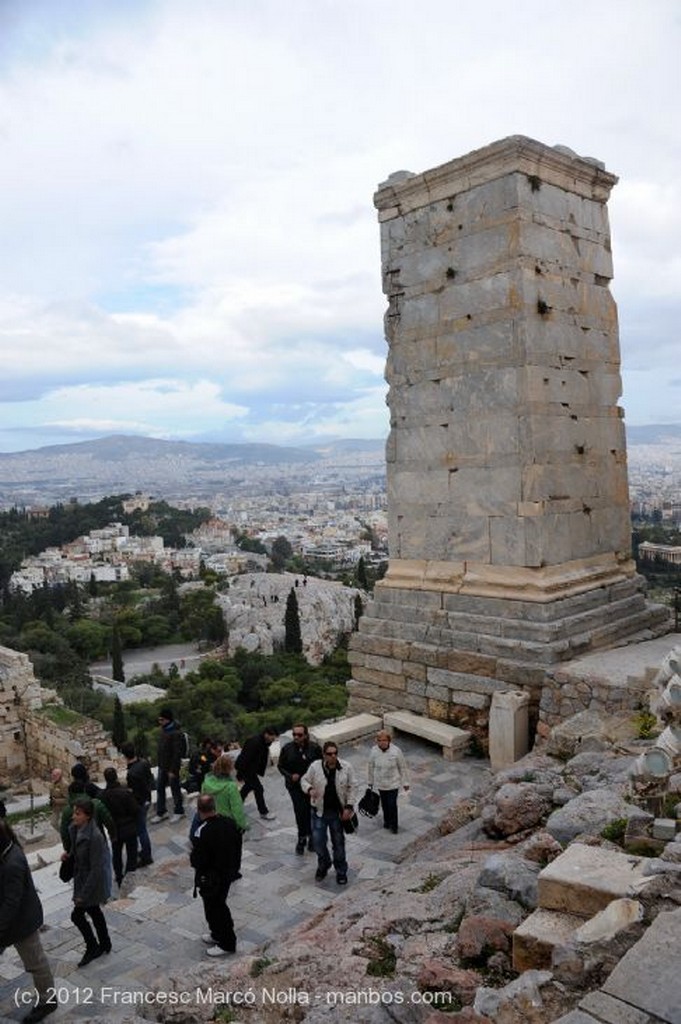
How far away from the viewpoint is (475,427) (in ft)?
24.8

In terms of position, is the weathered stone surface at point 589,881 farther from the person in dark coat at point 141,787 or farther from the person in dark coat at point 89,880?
the person in dark coat at point 141,787

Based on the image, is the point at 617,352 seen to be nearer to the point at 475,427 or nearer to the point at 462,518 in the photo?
the point at 475,427

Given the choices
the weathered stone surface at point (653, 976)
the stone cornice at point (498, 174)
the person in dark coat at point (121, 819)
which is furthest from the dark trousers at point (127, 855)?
the stone cornice at point (498, 174)

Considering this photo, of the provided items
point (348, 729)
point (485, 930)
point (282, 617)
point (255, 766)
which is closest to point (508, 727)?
point (348, 729)

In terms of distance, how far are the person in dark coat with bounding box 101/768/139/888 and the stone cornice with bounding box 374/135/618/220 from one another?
6.14 meters

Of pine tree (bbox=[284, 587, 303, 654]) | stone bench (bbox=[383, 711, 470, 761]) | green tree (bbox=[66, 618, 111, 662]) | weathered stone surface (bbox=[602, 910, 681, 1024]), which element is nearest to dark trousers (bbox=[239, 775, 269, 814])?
A: stone bench (bbox=[383, 711, 470, 761])

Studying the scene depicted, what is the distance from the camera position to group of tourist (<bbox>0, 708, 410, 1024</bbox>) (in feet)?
14.0

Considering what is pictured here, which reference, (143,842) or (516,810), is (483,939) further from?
(143,842)

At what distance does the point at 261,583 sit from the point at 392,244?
199 feet

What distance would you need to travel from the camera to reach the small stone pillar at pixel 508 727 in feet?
22.5

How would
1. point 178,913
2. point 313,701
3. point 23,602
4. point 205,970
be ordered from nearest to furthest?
point 205,970 < point 178,913 < point 313,701 < point 23,602

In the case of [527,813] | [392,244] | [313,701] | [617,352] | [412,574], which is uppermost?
[392,244]

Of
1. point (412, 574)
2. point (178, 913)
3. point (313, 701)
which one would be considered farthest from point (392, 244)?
point (313, 701)

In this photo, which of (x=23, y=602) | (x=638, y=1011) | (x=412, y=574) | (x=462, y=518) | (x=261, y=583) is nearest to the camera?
(x=638, y=1011)
